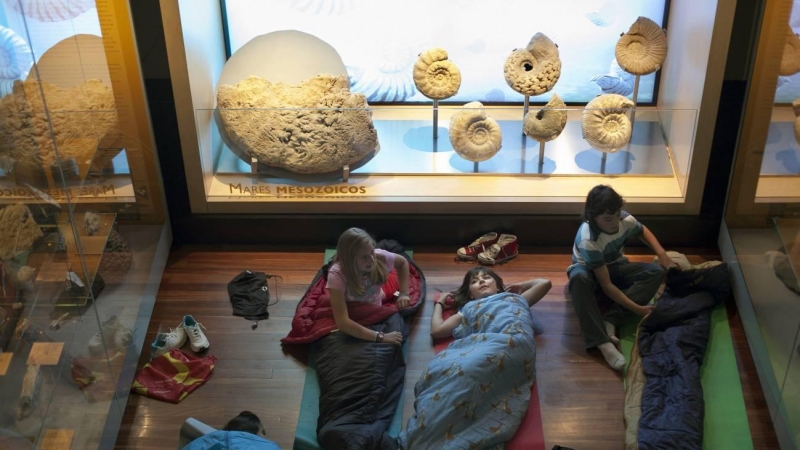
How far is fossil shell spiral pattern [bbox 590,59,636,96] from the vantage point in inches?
232

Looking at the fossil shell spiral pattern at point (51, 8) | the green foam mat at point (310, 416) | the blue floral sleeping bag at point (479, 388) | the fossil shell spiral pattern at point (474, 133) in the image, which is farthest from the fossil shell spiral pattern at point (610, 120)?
the fossil shell spiral pattern at point (51, 8)

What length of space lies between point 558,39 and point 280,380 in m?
3.13

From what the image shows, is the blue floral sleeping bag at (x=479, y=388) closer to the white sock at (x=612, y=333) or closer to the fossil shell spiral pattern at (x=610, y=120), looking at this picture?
the white sock at (x=612, y=333)

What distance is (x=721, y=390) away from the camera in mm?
4168

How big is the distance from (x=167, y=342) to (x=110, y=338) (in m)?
0.45

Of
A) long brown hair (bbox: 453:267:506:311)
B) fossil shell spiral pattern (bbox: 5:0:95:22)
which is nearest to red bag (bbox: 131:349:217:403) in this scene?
long brown hair (bbox: 453:267:506:311)

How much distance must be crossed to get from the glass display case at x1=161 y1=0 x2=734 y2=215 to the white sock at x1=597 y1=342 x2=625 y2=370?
1.07 metres

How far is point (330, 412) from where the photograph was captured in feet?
13.0

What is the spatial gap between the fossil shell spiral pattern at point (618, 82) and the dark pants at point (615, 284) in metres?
1.65

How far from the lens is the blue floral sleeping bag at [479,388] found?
377 centimetres

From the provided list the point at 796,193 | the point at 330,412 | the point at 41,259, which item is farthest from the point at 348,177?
the point at 796,193

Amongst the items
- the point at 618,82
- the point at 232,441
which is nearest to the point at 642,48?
the point at 618,82

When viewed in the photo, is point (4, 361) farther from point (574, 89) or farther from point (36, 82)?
point (574, 89)

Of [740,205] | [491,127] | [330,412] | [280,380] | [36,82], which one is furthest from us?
[491,127]
